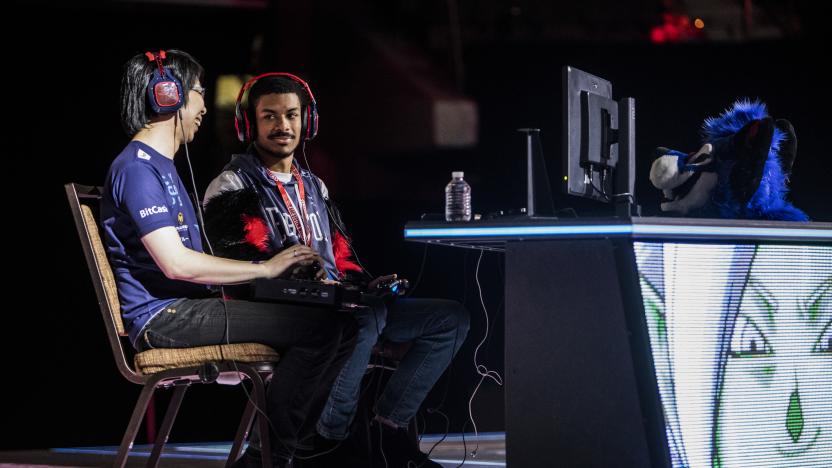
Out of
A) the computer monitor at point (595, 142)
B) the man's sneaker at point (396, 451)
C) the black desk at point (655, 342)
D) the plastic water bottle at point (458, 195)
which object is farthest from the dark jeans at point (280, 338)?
the computer monitor at point (595, 142)

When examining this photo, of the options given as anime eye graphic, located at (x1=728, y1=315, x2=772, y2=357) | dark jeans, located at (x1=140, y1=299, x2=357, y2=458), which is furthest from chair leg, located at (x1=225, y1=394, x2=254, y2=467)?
anime eye graphic, located at (x1=728, y1=315, x2=772, y2=357)

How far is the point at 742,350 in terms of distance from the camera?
2.09 metres

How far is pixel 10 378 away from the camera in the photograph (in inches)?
140

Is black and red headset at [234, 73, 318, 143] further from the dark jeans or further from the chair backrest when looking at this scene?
the dark jeans

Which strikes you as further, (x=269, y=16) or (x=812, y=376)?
(x=269, y=16)

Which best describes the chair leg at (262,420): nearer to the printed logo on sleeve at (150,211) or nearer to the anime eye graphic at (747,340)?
the printed logo on sleeve at (150,211)

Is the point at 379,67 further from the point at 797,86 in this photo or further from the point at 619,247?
the point at 619,247

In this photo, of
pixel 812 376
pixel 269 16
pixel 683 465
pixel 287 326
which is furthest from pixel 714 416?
pixel 269 16

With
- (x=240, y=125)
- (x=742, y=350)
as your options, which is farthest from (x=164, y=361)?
(x=742, y=350)

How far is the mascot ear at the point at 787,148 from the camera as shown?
265cm

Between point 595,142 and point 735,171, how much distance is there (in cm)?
43

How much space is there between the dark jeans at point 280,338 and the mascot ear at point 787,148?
142cm

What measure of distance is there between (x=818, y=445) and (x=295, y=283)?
1320 mm

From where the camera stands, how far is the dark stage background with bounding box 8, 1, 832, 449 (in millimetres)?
3578
